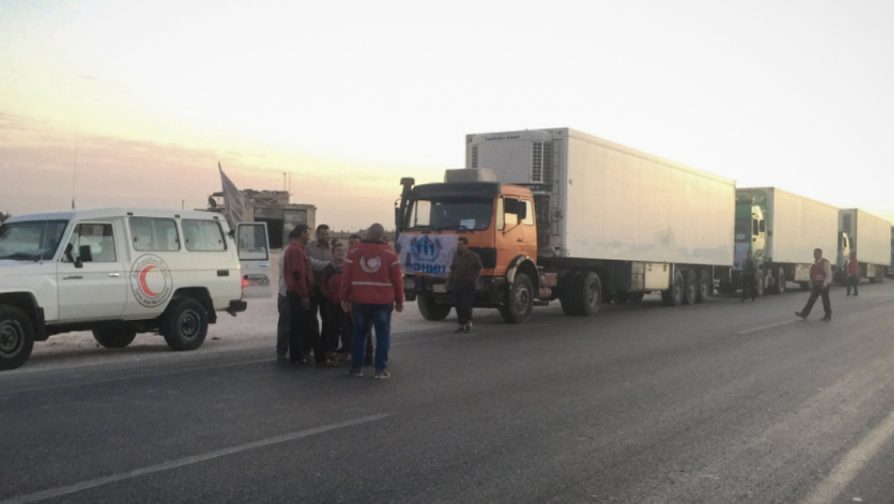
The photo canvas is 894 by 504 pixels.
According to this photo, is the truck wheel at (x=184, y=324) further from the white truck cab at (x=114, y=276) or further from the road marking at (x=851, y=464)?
the road marking at (x=851, y=464)

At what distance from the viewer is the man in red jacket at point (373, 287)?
9.64 metres

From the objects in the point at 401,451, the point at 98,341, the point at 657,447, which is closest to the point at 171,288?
the point at 98,341

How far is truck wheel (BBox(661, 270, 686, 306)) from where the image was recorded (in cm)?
2525

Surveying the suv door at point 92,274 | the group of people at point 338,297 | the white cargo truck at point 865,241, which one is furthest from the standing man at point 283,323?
the white cargo truck at point 865,241

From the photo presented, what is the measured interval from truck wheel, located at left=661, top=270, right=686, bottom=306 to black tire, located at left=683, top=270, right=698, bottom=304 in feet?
0.93

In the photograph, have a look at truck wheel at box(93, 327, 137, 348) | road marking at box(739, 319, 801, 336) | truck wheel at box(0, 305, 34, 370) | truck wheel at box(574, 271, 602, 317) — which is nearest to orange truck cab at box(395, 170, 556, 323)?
truck wheel at box(574, 271, 602, 317)

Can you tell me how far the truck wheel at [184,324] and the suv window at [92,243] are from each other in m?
1.24

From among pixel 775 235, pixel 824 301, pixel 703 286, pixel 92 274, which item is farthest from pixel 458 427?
pixel 775 235

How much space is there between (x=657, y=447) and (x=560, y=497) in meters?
1.64

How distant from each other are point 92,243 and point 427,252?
283 inches

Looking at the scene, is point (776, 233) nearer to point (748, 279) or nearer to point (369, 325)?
point (748, 279)

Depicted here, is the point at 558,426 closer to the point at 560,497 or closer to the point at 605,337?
the point at 560,497

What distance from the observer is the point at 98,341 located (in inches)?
523

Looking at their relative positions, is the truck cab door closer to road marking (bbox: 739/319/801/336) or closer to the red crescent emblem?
the red crescent emblem
